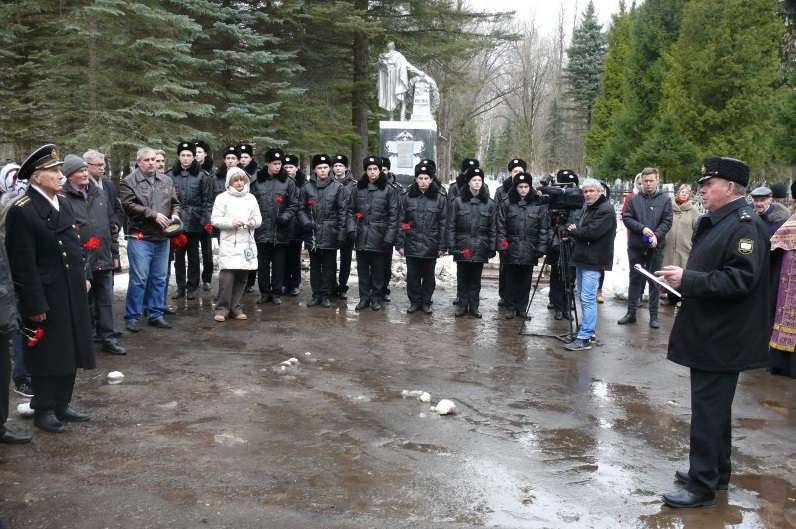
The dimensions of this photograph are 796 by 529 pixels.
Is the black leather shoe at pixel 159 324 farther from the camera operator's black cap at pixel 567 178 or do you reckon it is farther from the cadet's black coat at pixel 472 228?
the camera operator's black cap at pixel 567 178

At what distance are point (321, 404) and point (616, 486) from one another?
2.60 metres

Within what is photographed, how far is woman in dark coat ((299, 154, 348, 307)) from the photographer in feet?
33.3

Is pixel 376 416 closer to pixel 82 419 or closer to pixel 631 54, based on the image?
pixel 82 419

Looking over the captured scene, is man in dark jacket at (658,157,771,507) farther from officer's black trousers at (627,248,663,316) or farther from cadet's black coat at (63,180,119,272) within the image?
cadet's black coat at (63,180,119,272)

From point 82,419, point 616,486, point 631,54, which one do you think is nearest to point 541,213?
point 616,486

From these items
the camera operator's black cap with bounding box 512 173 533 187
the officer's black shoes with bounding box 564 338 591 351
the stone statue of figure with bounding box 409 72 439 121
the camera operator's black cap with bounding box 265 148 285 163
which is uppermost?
the stone statue of figure with bounding box 409 72 439 121

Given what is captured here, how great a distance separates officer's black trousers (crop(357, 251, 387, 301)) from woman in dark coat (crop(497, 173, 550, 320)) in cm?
182

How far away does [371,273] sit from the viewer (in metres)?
10.4

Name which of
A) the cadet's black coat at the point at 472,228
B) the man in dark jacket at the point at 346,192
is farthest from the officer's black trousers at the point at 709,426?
the man in dark jacket at the point at 346,192

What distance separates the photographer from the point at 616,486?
14.9ft

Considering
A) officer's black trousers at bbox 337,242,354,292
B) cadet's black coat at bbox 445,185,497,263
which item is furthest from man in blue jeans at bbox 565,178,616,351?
officer's black trousers at bbox 337,242,354,292

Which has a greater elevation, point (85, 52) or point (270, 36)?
point (270, 36)

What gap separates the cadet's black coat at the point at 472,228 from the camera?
9773 millimetres

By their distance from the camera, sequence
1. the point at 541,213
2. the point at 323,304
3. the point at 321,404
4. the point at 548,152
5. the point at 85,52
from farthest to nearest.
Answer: the point at 548,152, the point at 85,52, the point at 323,304, the point at 541,213, the point at 321,404
